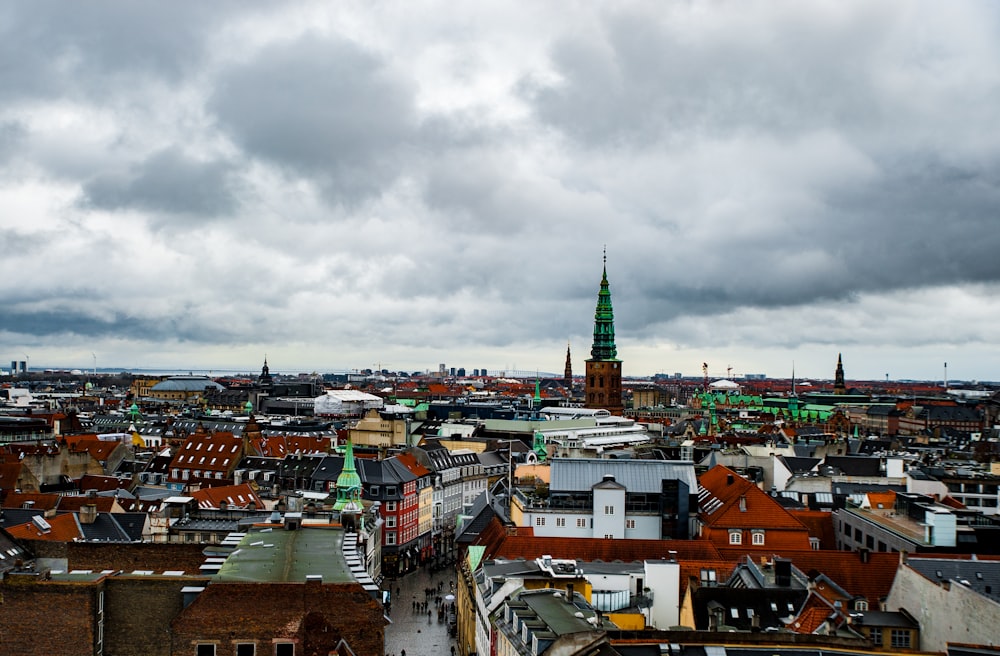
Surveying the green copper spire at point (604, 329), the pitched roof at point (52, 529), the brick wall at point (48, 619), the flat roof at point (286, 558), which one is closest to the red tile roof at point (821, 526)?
the flat roof at point (286, 558)

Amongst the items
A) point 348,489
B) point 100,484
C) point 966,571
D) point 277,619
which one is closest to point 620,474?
point 348,489

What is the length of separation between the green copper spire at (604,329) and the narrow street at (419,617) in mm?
100425

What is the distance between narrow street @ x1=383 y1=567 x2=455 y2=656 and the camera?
6044cm

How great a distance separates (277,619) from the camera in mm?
30797

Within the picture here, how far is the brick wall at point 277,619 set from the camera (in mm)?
30672

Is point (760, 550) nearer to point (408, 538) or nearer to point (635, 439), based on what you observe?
point (408, 538)

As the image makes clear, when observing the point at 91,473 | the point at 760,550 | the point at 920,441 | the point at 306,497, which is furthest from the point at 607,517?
the point at 920,441

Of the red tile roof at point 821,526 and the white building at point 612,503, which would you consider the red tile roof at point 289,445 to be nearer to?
the white building at point 612,503

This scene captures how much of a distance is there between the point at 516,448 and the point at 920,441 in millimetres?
75456

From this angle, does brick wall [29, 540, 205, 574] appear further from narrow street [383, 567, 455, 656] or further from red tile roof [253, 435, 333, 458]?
red tile roof [253, 435, 333, 458]

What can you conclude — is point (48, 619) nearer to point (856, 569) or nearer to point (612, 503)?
point (856, 569)

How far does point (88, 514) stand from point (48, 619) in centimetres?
3586

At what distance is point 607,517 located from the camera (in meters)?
69.2

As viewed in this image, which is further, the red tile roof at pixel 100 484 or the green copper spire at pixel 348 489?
the red tile roof at pixel 100 484
